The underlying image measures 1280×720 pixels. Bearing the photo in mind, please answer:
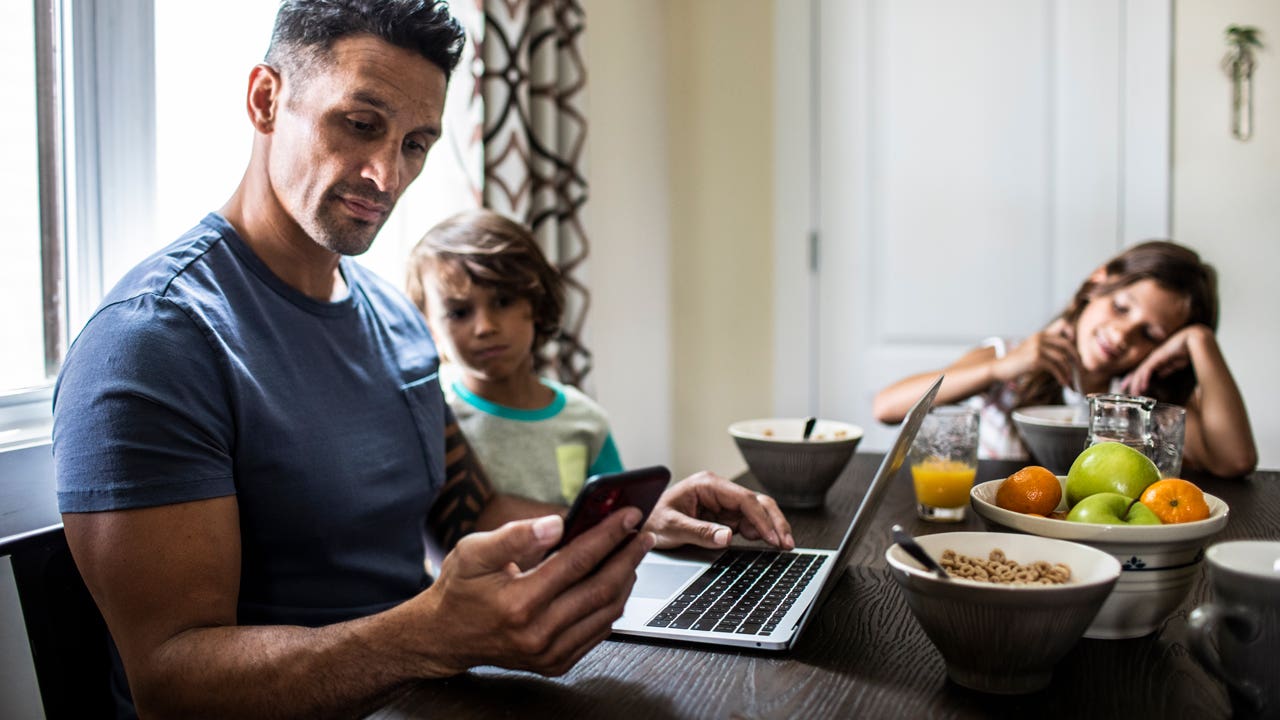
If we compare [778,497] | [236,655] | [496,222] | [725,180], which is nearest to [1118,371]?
[778,497]

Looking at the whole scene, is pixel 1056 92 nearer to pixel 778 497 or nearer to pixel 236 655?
pixel 778 497

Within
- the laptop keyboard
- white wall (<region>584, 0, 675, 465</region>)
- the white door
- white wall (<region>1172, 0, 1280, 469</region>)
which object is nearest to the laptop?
the laptop keyboard

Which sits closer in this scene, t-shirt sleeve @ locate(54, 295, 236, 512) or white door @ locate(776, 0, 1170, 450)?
t-shirt sleeve @ locate(54, 295, 236, 512)

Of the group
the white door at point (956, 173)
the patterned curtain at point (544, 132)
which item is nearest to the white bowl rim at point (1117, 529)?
the patterned curtain at point (544, 132)

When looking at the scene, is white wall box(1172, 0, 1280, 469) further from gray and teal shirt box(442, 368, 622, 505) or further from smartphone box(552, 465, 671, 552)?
smartphone box(552, 465, 671, 552)

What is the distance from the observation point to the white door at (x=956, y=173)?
279 centimetres

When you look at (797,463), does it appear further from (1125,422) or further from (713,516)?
(1125,422)

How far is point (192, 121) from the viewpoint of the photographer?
1.62 m

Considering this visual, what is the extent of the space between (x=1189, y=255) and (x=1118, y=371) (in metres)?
0.30

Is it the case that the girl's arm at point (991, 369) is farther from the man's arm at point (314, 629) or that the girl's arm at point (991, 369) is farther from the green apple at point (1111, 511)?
the man's arm at point (314, 629)

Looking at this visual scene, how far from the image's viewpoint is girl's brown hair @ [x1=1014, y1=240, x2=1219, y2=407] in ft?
6.34

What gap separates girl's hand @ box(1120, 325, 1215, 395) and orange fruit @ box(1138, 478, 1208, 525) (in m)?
1.21

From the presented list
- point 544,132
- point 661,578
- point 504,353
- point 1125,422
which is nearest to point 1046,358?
point 1125,422

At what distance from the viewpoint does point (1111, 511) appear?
77 cm
